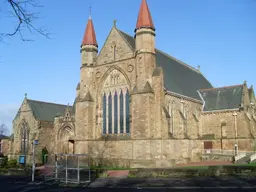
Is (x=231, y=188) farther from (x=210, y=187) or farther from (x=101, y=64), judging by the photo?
(x=101, y=64)

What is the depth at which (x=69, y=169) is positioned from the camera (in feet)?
92.5

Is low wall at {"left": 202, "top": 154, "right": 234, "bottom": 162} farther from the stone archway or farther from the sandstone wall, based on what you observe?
the stone archway

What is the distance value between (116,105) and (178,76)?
1230 cm

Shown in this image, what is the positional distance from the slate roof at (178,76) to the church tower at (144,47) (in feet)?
7.04

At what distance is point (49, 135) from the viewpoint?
47062mm

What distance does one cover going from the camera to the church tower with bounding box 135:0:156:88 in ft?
104

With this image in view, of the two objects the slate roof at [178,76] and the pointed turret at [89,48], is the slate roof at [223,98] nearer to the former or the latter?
the slate roof at [178,76]

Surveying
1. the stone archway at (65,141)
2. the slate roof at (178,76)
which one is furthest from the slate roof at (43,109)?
the slate roof at (178,76)

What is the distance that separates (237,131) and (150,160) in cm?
1545

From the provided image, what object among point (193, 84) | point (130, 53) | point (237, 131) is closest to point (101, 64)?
point (130, 53)

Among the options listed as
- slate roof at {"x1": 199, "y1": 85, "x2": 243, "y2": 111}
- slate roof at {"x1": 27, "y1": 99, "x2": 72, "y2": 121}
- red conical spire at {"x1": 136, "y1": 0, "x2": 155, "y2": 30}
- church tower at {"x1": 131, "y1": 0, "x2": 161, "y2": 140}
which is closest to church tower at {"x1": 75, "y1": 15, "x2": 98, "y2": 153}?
church tower at {"x1": 131, "y1": 0, "x2": 161, "y2": 140}

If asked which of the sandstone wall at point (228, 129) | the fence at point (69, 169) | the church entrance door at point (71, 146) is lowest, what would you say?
the fence at point (69, 169)

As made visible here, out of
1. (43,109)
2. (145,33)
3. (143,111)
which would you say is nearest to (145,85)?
(143,111)

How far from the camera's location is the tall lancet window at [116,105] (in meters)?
33.2
